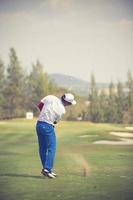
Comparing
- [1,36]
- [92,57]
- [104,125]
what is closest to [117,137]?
[104,125]

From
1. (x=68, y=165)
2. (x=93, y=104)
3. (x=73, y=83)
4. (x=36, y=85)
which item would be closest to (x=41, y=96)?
(x=36, y=85)

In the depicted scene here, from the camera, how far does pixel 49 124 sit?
9.93 feet

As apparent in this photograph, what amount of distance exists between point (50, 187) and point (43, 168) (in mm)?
173

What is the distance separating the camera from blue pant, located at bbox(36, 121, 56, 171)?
3.04 metres

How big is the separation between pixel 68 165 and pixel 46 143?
23cm

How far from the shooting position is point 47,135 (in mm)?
3039

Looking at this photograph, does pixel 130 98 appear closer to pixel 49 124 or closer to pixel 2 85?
pixel 49 124

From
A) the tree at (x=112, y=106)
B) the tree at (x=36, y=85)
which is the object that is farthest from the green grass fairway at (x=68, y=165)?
the tree at (x=36, y=85)

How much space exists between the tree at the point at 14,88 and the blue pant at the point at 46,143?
0.27 meters

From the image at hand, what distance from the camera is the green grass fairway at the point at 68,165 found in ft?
9.61

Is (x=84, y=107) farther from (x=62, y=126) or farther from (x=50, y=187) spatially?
(x=50, y=187)

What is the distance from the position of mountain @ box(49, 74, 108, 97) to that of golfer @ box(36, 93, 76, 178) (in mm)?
184

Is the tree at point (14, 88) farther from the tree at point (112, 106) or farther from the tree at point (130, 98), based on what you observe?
the tree at point (130, 98)

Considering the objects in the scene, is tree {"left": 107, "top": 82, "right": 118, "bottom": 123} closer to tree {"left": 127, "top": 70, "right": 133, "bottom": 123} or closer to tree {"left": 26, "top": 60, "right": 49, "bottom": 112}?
tree {"left": 127, "top": 70, "right": 133, "bottom": 123}
